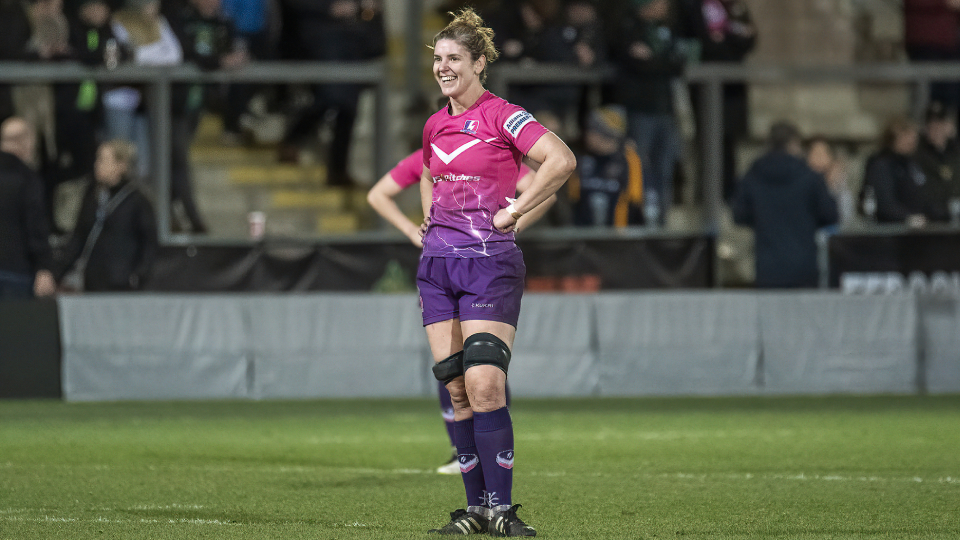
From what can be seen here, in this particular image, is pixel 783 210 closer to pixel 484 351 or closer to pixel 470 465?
pixel 470 465

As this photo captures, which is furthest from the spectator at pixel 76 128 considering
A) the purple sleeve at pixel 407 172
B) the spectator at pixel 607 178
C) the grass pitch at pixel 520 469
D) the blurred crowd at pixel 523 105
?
the purple sleeve at pixel 407 172

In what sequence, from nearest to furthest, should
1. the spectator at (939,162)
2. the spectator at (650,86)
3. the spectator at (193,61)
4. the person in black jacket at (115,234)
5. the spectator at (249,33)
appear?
1. the person in black jacket at (115,234)
2. the spectator at (193,61)
3. the spectator at (249,33)
4. the spectator at (650,86)
5. the spectator at (939,162)

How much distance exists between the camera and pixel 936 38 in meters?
18.1

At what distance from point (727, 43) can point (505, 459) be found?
1197 centimetres

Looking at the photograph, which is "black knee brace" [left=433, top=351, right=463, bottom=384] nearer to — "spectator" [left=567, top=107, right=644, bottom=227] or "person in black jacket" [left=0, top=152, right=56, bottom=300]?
"person in black jacket" [left=0, top=152, right=56, bottom=300]

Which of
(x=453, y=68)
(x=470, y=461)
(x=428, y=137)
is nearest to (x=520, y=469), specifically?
(x=470, y=461)

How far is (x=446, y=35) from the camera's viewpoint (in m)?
6.43

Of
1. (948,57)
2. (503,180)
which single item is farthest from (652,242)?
(503,180)

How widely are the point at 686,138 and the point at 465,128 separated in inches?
434

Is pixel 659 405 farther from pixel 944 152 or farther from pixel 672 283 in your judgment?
pixel 944 152

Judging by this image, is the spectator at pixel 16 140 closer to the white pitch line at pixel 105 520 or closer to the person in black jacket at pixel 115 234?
the person in black jacket at pixel 115 234

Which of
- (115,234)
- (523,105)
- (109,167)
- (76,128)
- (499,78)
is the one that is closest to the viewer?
(109,167)

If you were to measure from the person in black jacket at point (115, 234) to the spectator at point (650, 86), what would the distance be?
5371 millimetres

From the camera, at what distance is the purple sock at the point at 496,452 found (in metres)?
6.38
